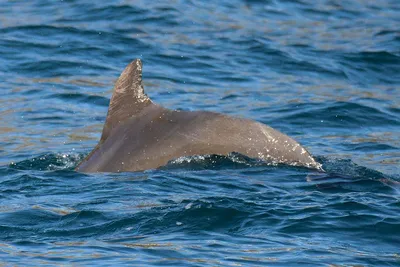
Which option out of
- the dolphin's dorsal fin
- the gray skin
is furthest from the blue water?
the dolphin's dorsal fin

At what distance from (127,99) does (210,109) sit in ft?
15.9

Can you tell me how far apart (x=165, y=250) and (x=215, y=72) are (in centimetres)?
914

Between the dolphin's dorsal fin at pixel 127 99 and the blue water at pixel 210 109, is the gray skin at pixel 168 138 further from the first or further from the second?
the blue water at pixel 210 109

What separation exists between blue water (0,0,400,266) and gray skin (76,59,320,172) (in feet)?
0.45

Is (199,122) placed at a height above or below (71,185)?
above

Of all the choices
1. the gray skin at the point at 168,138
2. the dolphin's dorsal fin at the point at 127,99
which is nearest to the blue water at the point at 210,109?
the gray skin at the point at 168,138

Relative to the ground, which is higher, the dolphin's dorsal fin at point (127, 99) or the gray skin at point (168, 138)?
the dolphin's dorsal fin at point (127, 99)

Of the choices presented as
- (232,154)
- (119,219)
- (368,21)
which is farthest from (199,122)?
(368,21)

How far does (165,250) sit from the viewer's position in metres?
6.68

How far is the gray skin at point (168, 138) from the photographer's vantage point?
28.0 feet

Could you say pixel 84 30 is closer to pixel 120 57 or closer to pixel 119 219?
pixel 120 57

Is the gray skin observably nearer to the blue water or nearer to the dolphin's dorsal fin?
the dolphin's dorsal fin

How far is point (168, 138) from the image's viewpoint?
8.67 metres

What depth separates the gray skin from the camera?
8547 millimetres
